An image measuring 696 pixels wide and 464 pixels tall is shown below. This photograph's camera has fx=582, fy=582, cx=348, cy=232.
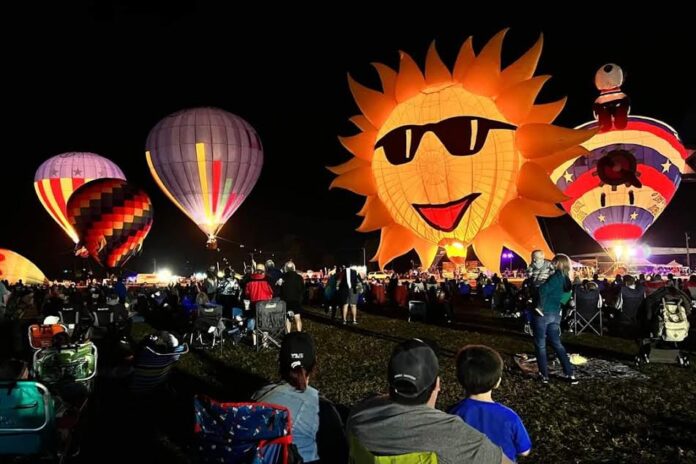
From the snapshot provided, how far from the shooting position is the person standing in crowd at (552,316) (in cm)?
735

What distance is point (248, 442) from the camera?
9.73ft

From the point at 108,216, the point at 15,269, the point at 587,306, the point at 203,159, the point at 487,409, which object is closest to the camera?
the point at 487,409

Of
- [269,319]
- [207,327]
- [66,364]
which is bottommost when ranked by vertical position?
[207,327]

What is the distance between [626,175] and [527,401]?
18.0 meters

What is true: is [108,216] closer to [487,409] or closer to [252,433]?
[252,433]

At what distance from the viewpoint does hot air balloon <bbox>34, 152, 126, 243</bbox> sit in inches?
1391

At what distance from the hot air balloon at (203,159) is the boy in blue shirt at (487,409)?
81.3ft

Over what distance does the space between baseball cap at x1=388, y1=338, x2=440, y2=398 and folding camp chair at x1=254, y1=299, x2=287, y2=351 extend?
8334 millimetres

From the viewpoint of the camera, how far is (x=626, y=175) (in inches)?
866

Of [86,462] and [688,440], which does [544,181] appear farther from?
[86,462]

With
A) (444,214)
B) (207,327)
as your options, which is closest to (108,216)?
(207,327)

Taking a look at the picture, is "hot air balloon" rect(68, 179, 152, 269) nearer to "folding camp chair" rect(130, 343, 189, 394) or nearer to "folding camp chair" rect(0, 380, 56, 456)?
"folding camp chair" rect(130, 343, 189, 394)

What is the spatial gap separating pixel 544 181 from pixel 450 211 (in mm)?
1733

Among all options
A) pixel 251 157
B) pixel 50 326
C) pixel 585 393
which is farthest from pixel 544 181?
pixel 251 157
